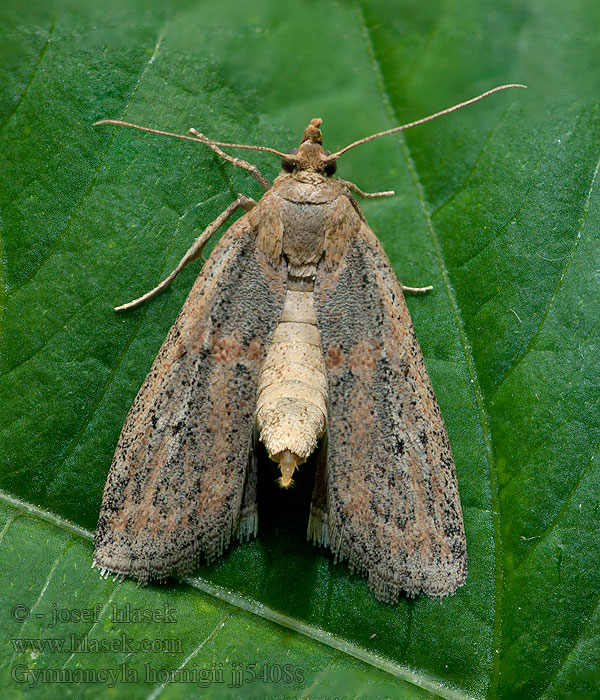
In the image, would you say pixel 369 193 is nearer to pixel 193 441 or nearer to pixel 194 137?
Answer: pixel 194 137

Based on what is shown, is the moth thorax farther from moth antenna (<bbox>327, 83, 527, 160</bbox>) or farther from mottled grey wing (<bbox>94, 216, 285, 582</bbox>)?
moth antenna (<bbox>327, 83, 527, 160</bbox>)

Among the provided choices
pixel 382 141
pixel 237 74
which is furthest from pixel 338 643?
pixel 237 74

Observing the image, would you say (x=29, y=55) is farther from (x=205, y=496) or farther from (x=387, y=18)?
(x=205, y=496)

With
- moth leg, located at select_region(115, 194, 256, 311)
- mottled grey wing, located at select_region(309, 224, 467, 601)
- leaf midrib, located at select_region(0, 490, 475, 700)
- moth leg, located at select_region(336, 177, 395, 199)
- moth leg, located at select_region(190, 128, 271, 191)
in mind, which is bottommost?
leaf midrib, located at select_region(0, 490, 475, 700)

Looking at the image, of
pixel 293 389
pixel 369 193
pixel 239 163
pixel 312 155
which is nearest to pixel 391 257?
pixel 369 193

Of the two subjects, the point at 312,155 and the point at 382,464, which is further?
the point at 312,155

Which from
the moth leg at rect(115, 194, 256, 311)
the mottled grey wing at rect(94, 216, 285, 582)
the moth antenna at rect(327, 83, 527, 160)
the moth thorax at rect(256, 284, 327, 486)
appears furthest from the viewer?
the moth leg at rect(115, 194, 256, 311)

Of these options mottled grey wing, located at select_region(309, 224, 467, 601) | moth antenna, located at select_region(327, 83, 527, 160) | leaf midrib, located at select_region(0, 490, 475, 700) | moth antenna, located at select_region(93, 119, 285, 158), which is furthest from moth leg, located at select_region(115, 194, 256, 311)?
leaf midrib, located at select_region(0, 490, 475, 700)
